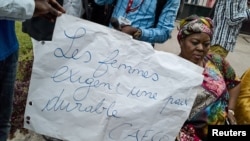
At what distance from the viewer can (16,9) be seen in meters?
1.43

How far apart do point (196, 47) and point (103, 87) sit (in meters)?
0.84

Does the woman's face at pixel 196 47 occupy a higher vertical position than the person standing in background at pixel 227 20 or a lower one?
higher

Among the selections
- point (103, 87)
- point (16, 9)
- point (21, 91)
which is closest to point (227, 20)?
point (21, 91)

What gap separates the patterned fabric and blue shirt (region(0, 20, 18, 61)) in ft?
3.48

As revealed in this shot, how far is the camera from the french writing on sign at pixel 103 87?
177 centimetres

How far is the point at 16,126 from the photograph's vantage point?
9.27 ft

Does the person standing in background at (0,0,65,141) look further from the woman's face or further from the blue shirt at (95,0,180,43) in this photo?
the woman's face

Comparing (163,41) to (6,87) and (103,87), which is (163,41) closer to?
(103,87)

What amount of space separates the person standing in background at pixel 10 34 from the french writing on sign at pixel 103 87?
0.12 m

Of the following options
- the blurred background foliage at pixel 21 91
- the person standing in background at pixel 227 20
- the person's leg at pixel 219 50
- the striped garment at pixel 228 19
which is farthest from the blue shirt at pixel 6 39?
the striped garment at pixel 228 19

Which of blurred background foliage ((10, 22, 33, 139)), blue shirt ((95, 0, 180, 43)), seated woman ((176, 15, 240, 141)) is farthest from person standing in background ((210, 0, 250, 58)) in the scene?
blurred background foliage ((10, 22, 33, 139))

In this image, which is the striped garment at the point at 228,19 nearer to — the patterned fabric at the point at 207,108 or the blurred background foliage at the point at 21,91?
the patterned fabric at the point at 207,108

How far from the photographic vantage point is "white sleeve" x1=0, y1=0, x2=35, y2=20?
1.40 metres

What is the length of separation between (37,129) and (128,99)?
46cm
